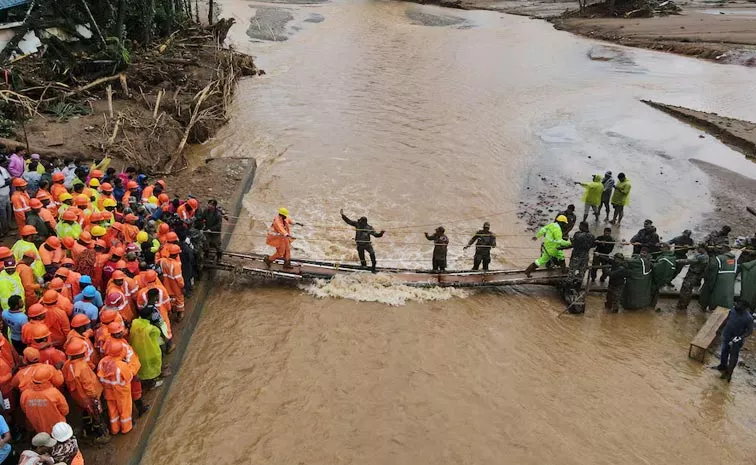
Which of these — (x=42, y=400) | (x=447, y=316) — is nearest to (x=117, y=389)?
(x=42, y=400)

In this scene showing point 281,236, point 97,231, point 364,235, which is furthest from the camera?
point 364,235

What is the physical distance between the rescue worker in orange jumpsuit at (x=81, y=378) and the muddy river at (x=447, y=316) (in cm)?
136

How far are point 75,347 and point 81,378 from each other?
389 mm

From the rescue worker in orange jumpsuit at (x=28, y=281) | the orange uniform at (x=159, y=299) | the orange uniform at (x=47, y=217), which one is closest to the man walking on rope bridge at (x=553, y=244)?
the orange uniform at (x=159, y=299)

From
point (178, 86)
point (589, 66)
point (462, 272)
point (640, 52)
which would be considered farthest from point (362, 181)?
point (640, 52)

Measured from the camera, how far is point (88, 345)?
22.3 ft

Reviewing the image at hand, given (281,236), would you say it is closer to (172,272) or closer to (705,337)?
(172,272)

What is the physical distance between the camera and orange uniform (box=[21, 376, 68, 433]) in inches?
242

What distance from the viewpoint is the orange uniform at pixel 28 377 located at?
20.4 feet

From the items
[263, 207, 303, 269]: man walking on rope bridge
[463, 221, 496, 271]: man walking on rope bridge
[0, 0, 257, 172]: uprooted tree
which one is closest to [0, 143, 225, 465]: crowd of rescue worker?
[263, 207, 303, 269]: man walking on rope bridge

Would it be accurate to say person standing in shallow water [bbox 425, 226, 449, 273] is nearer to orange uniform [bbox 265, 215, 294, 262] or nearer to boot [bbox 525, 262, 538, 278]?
boot [bbox 525, 262, 538, 278]

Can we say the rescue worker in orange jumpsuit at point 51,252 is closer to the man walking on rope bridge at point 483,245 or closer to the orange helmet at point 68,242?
the orange helmet at point 68,242

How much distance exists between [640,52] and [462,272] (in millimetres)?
30569

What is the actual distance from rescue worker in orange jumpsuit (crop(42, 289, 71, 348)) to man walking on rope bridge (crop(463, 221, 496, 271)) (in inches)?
283
